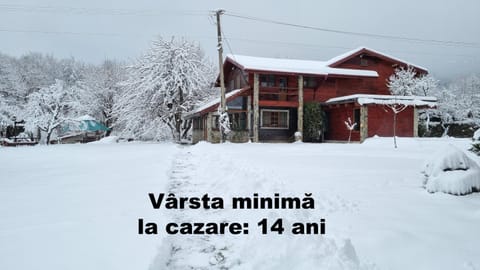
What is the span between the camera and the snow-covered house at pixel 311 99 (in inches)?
737

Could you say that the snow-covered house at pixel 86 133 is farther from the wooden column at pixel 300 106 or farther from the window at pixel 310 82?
the window at pixel 310 82

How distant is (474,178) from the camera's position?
4.78m

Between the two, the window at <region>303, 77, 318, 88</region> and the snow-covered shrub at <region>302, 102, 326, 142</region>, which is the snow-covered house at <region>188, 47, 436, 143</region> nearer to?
the window at <region>303, 77, 318, 88</region>

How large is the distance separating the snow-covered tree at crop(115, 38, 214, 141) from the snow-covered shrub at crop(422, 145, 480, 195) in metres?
20.9

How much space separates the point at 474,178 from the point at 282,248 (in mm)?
3947

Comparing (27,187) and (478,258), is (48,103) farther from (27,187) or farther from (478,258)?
(478,258)

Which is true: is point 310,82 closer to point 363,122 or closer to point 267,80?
point 267,80

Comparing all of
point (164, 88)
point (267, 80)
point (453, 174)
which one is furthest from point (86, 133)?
point (453, 174)

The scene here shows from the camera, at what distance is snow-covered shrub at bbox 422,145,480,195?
470 centimetres

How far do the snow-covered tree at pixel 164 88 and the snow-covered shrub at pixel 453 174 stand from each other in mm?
20945

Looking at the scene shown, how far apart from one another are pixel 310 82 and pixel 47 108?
66.8 ft

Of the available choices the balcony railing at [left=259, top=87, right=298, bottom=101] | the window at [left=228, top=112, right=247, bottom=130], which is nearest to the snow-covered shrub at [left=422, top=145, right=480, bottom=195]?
the balcony railing at [left=259, top=87, right=298, bottom=101]

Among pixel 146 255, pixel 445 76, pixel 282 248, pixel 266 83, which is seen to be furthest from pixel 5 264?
pixel 445 76

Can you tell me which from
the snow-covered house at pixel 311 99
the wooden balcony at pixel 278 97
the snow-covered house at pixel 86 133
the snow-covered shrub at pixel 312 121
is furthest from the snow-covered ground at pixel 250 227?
the snow-covered house at pixel 86 133
